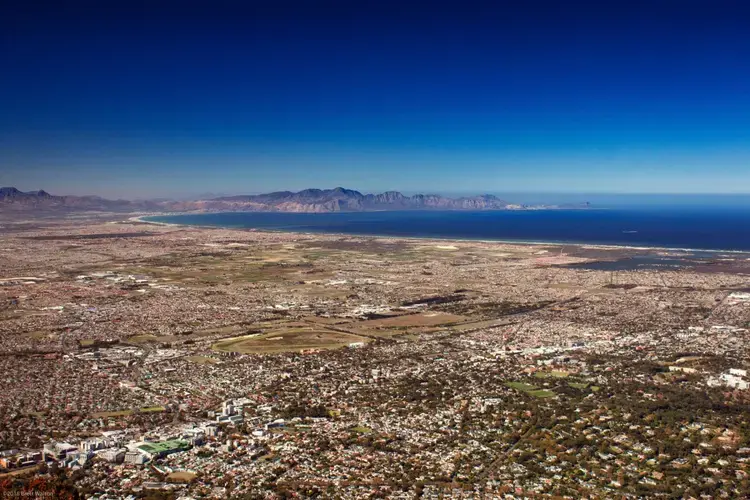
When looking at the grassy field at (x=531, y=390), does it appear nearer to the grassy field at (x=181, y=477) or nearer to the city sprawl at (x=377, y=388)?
the city sprawl at (x=377, y=388)

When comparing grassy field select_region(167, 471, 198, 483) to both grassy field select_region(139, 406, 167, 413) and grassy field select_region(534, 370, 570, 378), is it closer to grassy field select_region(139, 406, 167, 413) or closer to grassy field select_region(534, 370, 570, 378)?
grassy field select_region(139, 406, 167, 413)

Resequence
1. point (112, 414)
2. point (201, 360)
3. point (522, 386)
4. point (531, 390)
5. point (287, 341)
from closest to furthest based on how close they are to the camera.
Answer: point (112, 414), point (531, 390), point (522, 386), point (201, 360), point (287, 341)

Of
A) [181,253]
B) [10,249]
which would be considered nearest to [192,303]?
[181,253]

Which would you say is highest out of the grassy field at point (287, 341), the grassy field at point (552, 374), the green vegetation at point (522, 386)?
the grassy field at point (552, 374)

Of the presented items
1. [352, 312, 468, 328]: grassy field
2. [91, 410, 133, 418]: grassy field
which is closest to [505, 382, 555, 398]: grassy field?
[352, 312, 468, 328]: grassy field

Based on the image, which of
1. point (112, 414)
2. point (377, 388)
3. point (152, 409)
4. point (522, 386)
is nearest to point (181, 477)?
point (152, 409)

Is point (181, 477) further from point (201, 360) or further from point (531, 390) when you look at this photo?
point (531, 390)

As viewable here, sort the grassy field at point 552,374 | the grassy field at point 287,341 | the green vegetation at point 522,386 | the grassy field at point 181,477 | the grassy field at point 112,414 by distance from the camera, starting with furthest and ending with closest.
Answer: the grassy field at point 287,341 < the grassy field at point 552,374 < the green vegetation at point 522,386 < the grassy field at point 112,414 < the grassy field at point 181,477

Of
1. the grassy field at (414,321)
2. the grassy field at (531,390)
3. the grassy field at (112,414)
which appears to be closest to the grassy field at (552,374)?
the grassy field at (531,390)

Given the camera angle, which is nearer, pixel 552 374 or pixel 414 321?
pixel 552 374
